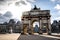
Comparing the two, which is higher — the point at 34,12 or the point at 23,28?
the point at 34,12

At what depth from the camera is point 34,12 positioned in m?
40.0

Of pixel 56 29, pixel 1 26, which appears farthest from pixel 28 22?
pixel 1 26

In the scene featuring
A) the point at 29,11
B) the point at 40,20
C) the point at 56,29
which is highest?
the point at 29,11

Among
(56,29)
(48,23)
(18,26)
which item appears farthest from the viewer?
(18,26)

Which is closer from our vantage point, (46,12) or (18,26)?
(46,12)

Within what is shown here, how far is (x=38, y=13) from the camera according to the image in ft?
130

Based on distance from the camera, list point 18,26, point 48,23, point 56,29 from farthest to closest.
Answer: point 18,26 → point 56,29 → point 48,23

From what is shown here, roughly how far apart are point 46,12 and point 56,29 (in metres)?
30.6

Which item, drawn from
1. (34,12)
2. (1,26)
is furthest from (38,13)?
(1,26)

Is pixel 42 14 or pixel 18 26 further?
pixel 18 26

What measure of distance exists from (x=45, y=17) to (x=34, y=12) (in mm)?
3232

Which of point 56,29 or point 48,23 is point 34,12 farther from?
point 56,29

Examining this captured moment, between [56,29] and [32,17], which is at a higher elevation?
[32,17]

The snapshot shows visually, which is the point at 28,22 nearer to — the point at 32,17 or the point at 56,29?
the point at 32,17
